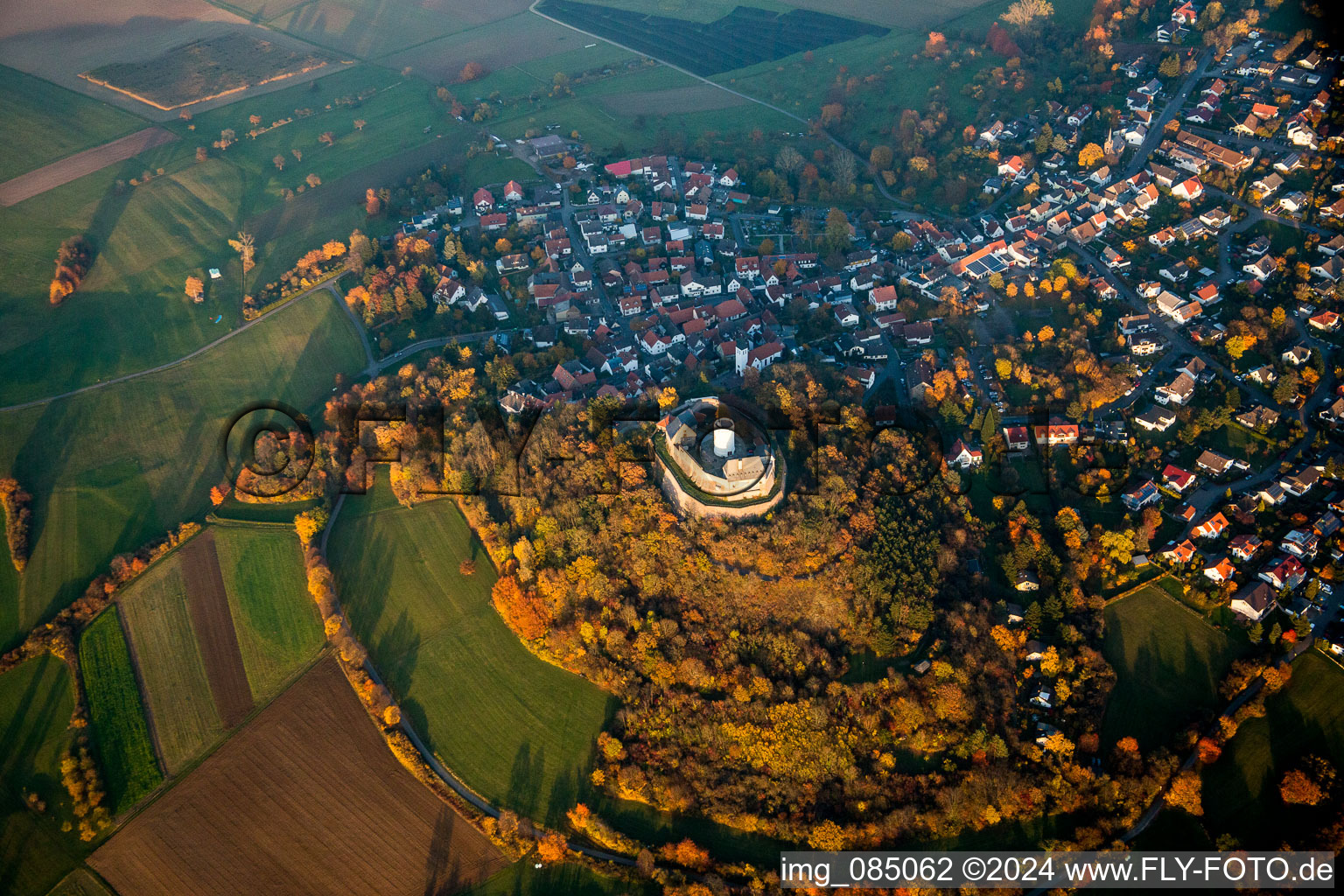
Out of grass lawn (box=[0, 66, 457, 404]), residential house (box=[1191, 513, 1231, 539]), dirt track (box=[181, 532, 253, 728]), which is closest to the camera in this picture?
dirt track (box=[181, 532, 253, 728])

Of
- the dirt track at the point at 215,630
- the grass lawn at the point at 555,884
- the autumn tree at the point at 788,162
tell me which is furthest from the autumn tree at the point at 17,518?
the autumn tree at the point at 788,162

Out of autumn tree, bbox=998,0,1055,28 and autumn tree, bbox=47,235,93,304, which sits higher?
autumn tree, bbox=998,0,1055,28

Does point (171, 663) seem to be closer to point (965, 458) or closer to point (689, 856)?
point (689, 856)

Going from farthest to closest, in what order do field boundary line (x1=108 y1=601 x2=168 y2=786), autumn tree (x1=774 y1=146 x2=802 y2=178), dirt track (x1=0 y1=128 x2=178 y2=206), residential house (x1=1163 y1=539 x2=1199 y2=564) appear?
autumn tree (x1=774 y1=146 x2=802 y2=178) → dirt track (x1=0 y1=128 x2=178 y2=206) → residential house (x1=1163 y1=539 x2=1199 y2=564) → field boundary line (x1=108 y1=601 x2=168 y2=786)

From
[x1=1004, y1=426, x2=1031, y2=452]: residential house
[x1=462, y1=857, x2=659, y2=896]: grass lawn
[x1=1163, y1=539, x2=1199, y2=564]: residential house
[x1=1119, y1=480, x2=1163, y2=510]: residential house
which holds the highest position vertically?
[x1=1004, y1=426, x2=1031, y2=452]: residential house

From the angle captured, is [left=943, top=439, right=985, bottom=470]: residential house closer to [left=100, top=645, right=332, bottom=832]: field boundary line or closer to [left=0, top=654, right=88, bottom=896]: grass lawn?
Result: [left=100, top=645, right=332, bottom=832]: field boundary line

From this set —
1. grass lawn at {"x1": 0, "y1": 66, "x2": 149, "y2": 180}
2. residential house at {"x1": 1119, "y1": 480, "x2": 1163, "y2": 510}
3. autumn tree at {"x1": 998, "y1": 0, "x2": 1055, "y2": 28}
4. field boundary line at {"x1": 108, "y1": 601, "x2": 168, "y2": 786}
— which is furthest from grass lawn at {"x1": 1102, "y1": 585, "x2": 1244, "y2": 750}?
grass lawn at {"x1": 0, "y1": 66, "x2": 149, "y2": 180}

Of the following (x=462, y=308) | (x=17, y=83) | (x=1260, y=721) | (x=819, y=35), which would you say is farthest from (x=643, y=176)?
(x=17, y=83)
